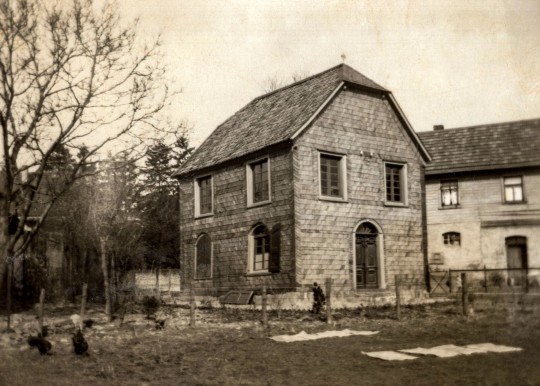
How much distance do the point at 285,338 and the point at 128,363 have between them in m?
3.80

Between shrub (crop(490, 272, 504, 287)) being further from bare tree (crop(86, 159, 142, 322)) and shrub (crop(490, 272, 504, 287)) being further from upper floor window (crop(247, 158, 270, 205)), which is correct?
bare tree (crop(86, 159, 142, 322))

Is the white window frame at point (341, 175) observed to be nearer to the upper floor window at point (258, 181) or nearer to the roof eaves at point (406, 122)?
the upper floor window at point (258, 181)

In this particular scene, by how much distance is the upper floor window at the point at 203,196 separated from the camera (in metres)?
24.0

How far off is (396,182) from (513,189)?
881 cm

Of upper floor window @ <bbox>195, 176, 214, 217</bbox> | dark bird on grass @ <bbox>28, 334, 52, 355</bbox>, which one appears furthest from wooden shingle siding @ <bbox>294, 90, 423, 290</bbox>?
dark bird on grass @ <bbox>28, 334, 52, 355</bbox>

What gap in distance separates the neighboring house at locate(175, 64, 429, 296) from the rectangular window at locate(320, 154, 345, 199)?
39mm

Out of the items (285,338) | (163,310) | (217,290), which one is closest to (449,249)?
(217,290)

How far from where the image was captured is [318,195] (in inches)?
778

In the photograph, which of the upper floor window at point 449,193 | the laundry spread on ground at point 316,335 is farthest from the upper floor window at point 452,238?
the laundry spread on ground at point 316,335

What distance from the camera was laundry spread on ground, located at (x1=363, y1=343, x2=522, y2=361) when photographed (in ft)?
30.8

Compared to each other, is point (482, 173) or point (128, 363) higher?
point (482, 173)

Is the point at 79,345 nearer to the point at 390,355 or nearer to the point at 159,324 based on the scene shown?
the point at 159,324

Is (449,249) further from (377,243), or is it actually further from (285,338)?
(285,338)

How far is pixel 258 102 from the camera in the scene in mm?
25844
